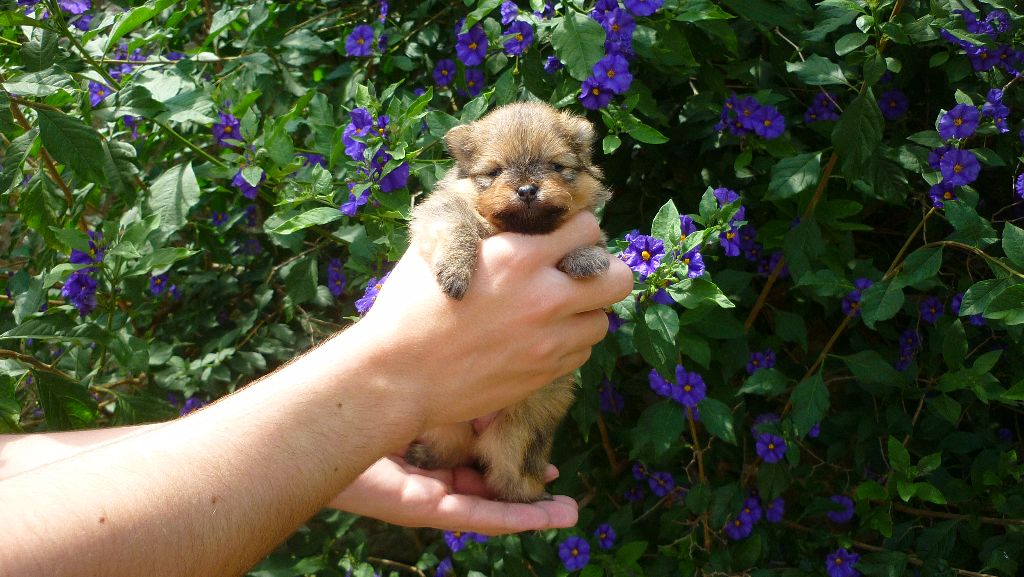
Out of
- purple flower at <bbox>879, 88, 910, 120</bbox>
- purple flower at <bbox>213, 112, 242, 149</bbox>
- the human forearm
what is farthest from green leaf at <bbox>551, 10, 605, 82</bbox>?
purple flower at <bbox>879, 88, 910, 120</bbox>

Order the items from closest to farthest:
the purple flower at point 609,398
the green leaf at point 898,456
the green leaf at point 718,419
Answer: the green leaf at point 718,419 < the green leaf at point 898,456 < the purple flower at point 609,398

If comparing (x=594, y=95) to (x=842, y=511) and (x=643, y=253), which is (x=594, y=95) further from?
(x=842, y=511)

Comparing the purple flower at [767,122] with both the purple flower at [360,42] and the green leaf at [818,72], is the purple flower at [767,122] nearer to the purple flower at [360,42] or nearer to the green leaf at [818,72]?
the green leaf at [818,72]

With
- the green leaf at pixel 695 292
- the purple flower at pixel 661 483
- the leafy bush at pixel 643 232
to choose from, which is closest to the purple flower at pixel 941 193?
the leafy bush at pixel 643 232

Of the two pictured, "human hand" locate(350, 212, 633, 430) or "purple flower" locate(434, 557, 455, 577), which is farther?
"purple flower" locate(434, 557, 455, 577)

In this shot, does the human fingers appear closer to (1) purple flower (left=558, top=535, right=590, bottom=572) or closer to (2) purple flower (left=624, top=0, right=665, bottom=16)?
(1) purple flower (left=558, top=535, right=590, bottom=572)
